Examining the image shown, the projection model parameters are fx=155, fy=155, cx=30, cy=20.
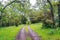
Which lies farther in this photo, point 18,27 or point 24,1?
point 18,27

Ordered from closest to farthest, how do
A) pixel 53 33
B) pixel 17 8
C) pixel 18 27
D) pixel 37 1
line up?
pixel 53 33 < pixel 37 1 < pixel 17 8 < pixel 18 27

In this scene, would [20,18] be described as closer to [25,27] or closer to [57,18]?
[25,27]

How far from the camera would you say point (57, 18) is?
10.9 meters

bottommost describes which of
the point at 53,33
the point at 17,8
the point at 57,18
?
the point at 53,33

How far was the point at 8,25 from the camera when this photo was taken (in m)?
11.4

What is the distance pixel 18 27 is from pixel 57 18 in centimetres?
285

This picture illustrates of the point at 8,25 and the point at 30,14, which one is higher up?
the point at 30,14

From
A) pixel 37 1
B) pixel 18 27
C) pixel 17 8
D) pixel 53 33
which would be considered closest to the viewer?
pixel 53 33

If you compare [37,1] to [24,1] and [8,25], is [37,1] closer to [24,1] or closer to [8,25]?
[24,1]

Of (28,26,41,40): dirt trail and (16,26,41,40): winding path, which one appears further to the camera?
(16,26,41,40): winding path

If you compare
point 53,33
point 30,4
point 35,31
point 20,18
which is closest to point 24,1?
point 30,4

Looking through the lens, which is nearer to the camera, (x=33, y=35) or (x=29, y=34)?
(x=33, y=35)

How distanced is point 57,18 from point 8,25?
358cm

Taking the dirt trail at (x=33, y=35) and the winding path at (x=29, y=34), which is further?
the winding path at (x=29, y=34)
